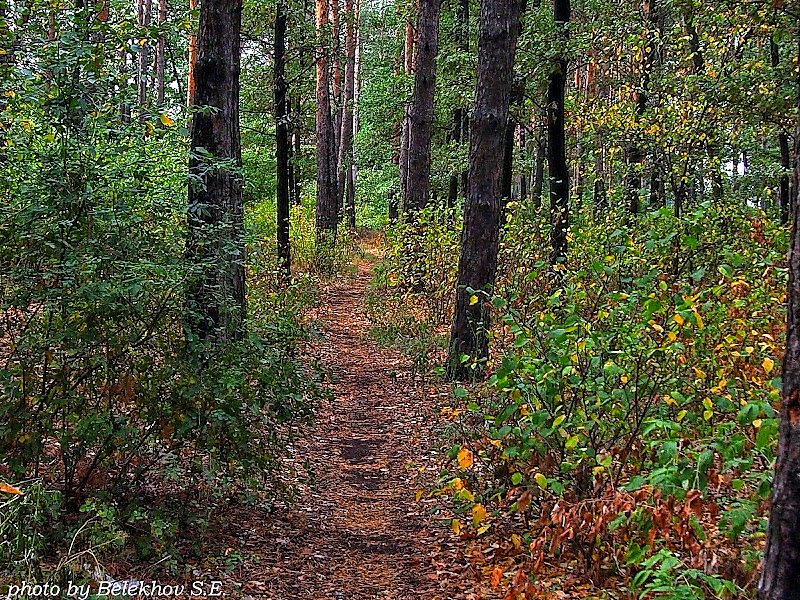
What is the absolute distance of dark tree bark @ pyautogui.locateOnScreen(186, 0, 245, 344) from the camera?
16.0 ft

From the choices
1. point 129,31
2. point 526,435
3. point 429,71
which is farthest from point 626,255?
point 429,71

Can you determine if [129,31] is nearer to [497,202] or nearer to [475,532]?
[475,532]

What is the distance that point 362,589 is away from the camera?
14.9 feet

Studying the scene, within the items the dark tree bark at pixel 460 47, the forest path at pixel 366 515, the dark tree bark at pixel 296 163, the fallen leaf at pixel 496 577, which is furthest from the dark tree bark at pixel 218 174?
the dark tree bark at pixel 296 163

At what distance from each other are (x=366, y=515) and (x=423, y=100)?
11.5m

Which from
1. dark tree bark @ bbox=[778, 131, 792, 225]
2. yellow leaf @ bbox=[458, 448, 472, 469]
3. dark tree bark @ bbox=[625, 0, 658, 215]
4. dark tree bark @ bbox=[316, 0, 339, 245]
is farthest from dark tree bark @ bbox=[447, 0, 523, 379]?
dark tree bark @ bbox=[316, 0, 339, 245]

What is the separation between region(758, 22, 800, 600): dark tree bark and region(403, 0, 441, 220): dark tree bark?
41.1ft

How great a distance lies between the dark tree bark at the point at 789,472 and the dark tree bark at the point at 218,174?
11.0 feet

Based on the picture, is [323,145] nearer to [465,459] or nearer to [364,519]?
[364,519]

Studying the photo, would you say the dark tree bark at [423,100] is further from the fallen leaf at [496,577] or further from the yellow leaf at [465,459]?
the fallen leaf at [496,577]

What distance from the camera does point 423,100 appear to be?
618 inches

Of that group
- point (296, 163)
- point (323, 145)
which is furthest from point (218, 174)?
point (296, 163)

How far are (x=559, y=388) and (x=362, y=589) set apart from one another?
1708 millimetres

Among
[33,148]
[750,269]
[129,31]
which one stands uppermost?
[129,31]
